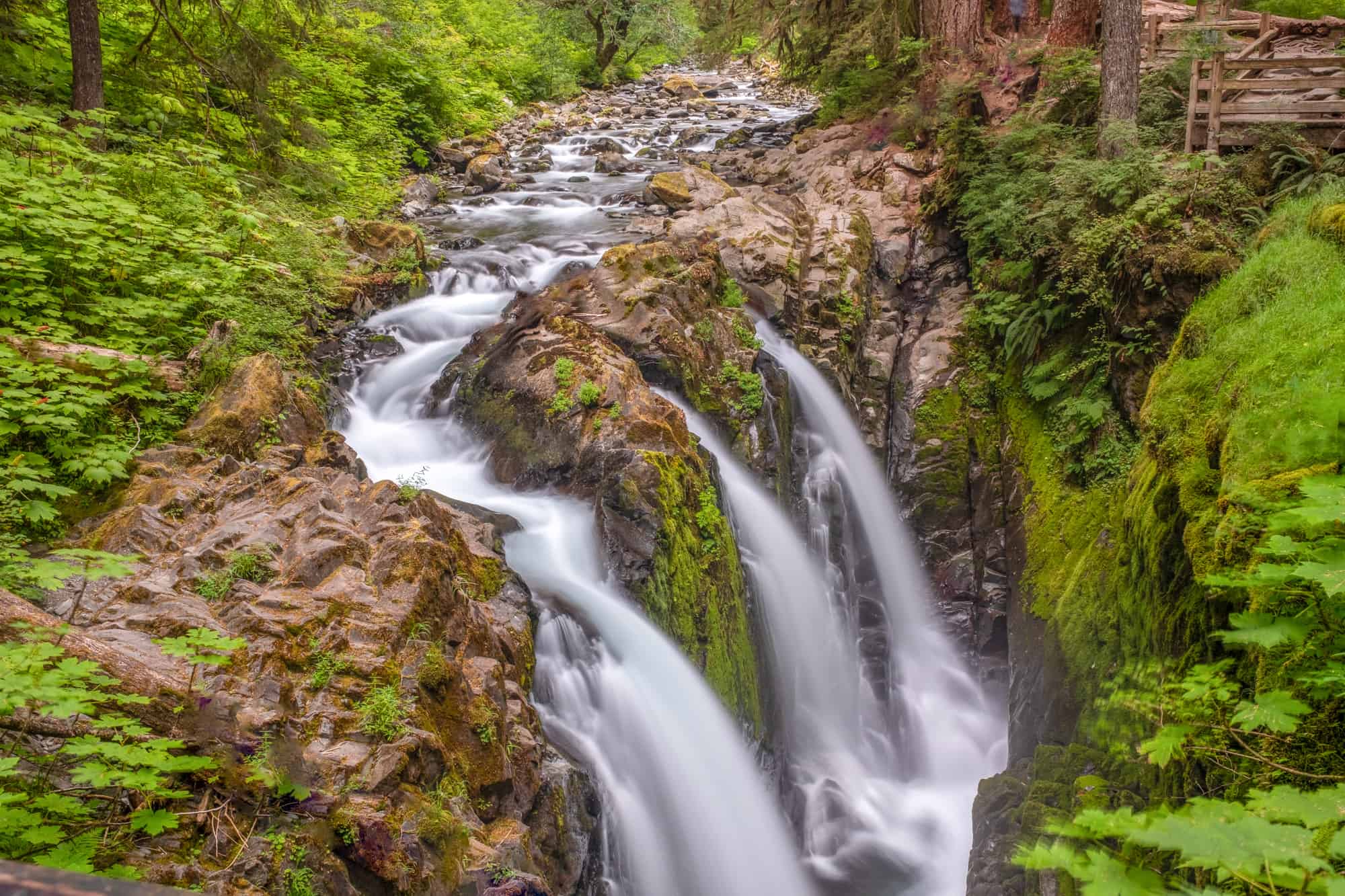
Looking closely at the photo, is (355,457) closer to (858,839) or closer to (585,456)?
(585,456)

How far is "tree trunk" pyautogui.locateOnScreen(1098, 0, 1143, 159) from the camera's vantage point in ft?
31.7

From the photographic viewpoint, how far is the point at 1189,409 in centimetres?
571

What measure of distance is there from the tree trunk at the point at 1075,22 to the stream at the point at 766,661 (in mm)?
8754

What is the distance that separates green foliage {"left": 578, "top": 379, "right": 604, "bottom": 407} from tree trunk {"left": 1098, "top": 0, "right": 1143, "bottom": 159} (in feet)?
24.6

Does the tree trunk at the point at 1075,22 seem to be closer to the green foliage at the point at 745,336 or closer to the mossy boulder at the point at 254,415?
the green foliage at the point at 745,336

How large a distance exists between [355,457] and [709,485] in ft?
11.4

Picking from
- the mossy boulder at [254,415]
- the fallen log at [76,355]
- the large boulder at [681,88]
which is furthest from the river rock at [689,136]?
the fallen log at [76,355]

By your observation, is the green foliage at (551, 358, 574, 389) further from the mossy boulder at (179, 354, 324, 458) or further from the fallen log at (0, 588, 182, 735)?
the fallen log at (0, 588, 182, 735)

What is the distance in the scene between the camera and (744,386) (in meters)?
9.59

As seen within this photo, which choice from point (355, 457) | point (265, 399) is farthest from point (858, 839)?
point (265, 399)

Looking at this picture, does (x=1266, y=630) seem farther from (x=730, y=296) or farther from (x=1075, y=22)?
(x=1075, y=22)

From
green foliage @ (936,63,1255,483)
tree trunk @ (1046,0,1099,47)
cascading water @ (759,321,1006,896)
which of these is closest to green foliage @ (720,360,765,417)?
cascading water @ (759,321,1006,896)

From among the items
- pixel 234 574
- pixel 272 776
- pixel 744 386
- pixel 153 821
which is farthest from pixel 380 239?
pixel 153 821

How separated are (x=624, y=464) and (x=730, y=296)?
169 inches
